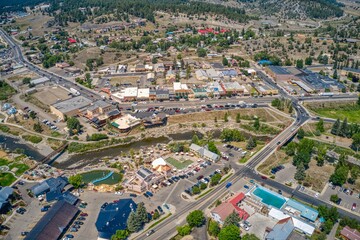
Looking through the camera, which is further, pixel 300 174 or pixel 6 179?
pixel 6 179

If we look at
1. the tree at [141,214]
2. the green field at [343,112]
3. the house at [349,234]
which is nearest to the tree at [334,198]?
the house at [349,234]

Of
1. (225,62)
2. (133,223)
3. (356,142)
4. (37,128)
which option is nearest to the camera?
(133,223)

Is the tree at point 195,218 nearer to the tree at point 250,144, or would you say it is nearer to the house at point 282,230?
the house at point 282,230

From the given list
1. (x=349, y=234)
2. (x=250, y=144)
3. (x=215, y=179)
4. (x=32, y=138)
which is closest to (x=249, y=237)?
(x=215, y=179)

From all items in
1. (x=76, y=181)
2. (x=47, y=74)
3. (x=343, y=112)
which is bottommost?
(x=343, y=112)

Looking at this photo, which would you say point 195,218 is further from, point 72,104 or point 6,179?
point 72,104

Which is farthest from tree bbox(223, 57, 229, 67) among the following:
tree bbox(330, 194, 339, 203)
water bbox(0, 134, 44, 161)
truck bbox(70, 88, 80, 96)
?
water bbox(0, 134, 44, 161)

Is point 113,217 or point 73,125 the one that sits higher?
point 113,217
